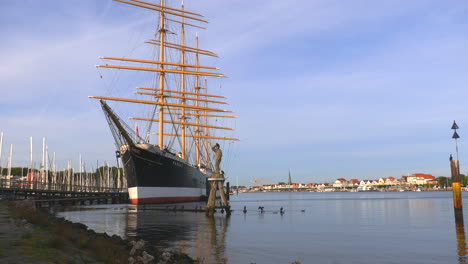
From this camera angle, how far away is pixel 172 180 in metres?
54.5

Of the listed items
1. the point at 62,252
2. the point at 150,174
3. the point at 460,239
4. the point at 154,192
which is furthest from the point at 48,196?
the point at 62,252

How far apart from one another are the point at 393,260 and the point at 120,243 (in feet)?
33.5

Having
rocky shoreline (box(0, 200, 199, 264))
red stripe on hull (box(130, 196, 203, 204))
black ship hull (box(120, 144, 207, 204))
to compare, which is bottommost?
red stripe on hull (box(130, 196, 203, 204))

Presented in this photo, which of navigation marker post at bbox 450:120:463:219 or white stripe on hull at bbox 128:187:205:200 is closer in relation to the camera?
navigation marker post at bbox 450:120:463:219

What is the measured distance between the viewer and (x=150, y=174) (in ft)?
164

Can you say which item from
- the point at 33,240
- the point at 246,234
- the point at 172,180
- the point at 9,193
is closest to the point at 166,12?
the point at 172,180

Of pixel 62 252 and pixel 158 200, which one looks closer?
pixel 62 252

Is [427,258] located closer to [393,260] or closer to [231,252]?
[393,260]

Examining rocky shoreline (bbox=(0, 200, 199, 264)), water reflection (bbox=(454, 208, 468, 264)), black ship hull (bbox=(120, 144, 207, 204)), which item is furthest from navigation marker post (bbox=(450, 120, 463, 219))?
black ship hull (bbox=(120, 144, 207, 204))

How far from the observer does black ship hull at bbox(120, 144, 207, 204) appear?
49.1 m

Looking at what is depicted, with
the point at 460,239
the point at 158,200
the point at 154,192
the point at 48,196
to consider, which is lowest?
the point at 460,239

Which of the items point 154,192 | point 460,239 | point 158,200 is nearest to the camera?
point 460,239

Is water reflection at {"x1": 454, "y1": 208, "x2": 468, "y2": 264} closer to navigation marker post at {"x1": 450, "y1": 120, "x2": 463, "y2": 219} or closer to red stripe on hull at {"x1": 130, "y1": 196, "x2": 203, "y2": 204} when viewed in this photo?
navigation marker post at {"x1": 450, "y1": 120, "x2": 463, "y2": 219}

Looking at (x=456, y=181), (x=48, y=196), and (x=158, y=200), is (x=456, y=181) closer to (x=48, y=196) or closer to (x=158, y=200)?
(x=158, y=200)
